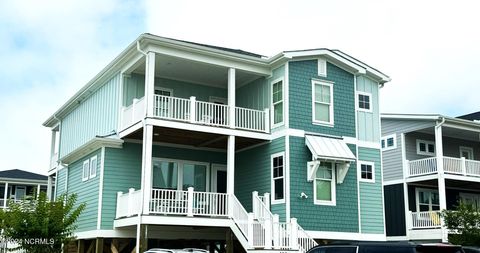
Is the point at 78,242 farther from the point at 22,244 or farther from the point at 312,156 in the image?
the point at 312,156

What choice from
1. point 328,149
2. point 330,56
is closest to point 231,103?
point 328,149

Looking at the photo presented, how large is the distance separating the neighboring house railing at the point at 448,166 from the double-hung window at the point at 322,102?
340 inches

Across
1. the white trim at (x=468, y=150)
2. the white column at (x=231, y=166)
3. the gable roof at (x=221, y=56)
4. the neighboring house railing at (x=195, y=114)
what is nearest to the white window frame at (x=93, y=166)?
the neighboring house railing at (x=195, y=114)

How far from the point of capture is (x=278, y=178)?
22984mm

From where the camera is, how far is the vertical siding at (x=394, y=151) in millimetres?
32134

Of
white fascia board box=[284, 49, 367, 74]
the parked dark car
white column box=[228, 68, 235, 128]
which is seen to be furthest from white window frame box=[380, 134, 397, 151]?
the parked dark car

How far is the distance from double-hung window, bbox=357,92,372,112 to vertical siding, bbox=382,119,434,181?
6.57 metres

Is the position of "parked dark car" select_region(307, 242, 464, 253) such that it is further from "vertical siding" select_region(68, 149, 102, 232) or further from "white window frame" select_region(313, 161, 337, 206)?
"vertical siding" select_region(68, 149, 102, 232)

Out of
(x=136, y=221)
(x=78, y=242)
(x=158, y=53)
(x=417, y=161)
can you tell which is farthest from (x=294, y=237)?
(x=417, y=161)

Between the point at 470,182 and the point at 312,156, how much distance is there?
42.3 ft

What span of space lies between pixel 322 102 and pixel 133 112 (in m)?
7.46

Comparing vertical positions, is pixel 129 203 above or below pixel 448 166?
below

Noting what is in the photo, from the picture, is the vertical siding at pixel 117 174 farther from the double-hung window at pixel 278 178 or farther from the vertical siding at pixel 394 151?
the vertical siding at pixel 394 151

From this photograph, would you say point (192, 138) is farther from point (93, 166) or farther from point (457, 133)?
point (457, 133)
